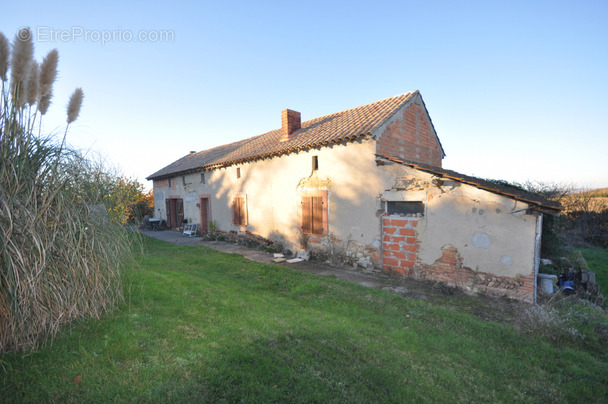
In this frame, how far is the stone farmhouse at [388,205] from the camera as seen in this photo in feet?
17.7

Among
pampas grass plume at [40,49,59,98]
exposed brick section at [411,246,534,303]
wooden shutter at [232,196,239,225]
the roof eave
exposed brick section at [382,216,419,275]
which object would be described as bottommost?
exposed brick section at [411,246,534,303]

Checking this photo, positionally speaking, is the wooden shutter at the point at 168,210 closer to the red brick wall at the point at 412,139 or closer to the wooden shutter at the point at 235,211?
the wooden shutter at the point at 235,211

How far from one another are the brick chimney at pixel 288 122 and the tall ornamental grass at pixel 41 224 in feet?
27.3

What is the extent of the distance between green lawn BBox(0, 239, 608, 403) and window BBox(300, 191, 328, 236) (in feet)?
12.2

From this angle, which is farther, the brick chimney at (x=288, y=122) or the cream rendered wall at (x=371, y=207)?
the brick chimney at (x=288, y=122)

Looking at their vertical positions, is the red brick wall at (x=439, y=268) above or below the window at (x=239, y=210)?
below

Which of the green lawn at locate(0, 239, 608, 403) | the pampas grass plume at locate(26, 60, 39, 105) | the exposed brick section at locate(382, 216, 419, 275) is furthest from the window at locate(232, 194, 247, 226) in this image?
the pampas grass plume at locate(26, 60, 39, 105)

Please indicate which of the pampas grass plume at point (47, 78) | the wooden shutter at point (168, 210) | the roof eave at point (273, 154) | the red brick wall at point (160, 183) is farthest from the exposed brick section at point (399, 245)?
the red brick wall at point (160, 183)

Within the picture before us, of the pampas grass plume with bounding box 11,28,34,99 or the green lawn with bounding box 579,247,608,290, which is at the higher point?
the pampas grass plume with bounding box 11,28,34,99

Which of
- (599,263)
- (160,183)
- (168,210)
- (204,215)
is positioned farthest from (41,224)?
(160,183)

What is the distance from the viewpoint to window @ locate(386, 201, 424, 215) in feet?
21.5

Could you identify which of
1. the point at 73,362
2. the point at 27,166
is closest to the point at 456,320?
the point at 73,362

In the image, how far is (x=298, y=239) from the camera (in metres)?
9.12

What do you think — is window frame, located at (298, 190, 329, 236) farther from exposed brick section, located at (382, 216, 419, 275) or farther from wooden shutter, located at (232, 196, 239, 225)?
wooden shutter, located at (232, 196, 239, 225)
